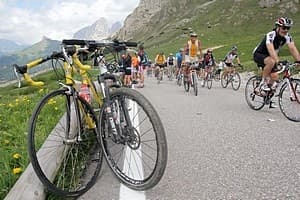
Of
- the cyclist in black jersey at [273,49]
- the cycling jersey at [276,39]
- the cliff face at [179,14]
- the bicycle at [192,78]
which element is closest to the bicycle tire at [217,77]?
the bicycle at [192,78]

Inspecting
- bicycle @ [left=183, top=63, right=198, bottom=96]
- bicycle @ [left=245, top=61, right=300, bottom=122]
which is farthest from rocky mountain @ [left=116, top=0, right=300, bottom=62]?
bicycle @ [left=245, top=61, right=300, bottom=122]

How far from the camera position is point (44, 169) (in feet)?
12.6

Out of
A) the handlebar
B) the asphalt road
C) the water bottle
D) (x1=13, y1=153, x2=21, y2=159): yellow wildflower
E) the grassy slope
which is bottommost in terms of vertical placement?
the asphalt road

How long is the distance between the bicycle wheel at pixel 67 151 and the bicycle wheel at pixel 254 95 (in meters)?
5.67

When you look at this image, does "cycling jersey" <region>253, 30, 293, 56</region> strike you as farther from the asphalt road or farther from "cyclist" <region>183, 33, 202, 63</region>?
"cyclist" <region>183, 33, 202, 63</region>

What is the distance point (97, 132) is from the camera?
4.40m

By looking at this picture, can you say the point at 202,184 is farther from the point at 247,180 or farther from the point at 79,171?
the point at 79,171

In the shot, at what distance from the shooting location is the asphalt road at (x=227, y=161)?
3.94 m

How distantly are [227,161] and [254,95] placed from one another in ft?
16.7

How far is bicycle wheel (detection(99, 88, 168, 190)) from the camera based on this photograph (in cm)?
383

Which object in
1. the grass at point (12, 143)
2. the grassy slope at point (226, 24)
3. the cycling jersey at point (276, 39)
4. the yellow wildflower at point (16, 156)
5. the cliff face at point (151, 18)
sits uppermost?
the cliff face at point (151, 18)

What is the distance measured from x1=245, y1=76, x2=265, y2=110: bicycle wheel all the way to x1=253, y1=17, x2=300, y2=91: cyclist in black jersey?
33 cm

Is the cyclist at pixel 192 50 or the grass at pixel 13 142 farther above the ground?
→ the cyclist at pixel 192 50

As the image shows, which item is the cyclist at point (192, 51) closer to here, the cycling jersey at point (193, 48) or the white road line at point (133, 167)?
the cycling jersey at point (193, 48)
